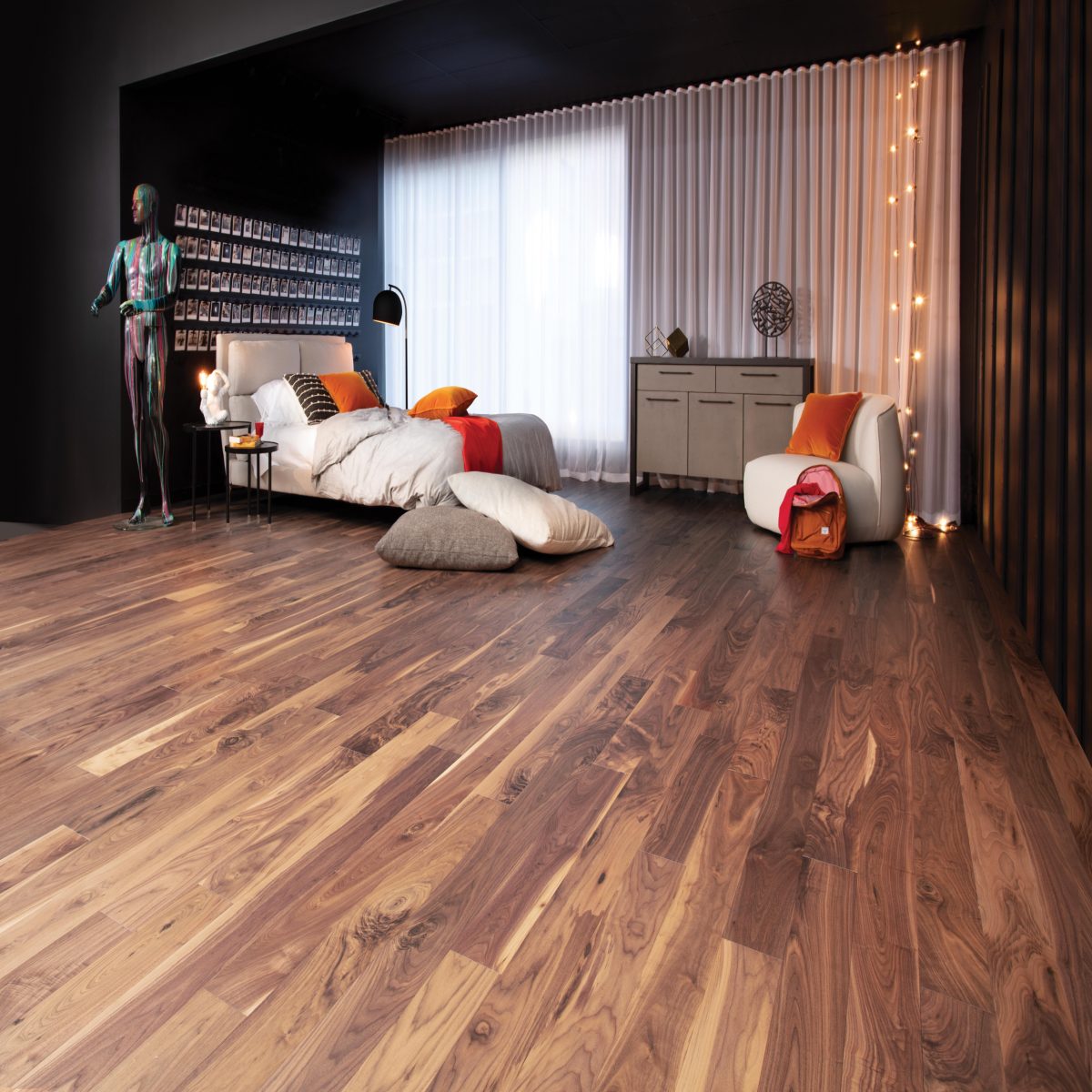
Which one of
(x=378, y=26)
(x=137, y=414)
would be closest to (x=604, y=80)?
(x=378, y=26)

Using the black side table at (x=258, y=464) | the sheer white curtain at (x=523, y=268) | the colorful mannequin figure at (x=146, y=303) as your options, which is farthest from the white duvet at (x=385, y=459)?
the sheer white curtain at (x=523, y=268)

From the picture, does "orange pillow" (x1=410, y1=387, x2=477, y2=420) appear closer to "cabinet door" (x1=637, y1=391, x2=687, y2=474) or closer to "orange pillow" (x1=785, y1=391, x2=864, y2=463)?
"cabinet door" (x1=637, y1=391, x2=687, y2=474)

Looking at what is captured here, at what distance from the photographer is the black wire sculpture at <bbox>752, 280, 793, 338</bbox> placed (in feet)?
18.7

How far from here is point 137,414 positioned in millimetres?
4887

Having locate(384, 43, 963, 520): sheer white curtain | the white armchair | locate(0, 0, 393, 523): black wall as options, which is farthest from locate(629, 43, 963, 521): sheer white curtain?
locate(0, 0, 393, 523): black wall

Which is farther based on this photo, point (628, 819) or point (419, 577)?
point (419, 577)

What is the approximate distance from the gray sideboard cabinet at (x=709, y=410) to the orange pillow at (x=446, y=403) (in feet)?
4.14

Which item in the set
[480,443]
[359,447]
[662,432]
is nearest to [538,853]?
[480,443]

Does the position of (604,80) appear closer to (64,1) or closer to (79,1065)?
(64,1)

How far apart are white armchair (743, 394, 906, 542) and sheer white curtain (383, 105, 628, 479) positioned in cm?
212

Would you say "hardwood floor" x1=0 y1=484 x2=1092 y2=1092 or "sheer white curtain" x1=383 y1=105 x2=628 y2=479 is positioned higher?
"sheer white curtain" x1=383 y1=105 x2=628 y2=479

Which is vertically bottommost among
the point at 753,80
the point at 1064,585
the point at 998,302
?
the point at 1064,585

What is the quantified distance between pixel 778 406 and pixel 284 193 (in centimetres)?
384

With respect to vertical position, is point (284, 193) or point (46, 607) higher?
point (284, 193)
